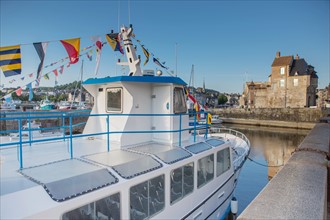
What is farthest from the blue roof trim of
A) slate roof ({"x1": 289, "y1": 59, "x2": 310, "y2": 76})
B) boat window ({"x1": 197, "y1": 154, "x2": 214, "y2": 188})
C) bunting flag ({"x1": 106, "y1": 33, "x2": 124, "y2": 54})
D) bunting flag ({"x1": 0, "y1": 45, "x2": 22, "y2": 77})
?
slate roof ({"x1": 289, "y1": 59, "x2": 310, "y2": 76})

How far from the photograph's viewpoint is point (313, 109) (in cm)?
4538

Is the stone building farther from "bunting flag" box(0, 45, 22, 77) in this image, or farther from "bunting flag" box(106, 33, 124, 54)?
"bunting flag" box(0, 45, 22, 77)

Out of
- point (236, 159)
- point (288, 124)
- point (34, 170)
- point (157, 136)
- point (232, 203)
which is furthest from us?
point (288, 124)

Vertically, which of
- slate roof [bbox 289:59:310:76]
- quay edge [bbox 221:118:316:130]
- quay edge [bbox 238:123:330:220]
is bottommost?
quay edge [bbox 221:118:316:130]

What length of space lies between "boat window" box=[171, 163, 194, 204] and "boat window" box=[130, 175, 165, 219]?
1.74 feet

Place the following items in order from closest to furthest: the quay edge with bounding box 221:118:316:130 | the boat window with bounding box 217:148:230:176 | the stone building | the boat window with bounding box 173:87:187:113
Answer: the boat window with bounding box 173:87:187:113 < the boat window with bounding box 217:148:230:176 < the quay edge with bounding box 221:118:316:130 < the stone building

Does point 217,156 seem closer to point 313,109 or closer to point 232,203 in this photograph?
point 232,203

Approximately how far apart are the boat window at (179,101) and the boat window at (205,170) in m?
1.94

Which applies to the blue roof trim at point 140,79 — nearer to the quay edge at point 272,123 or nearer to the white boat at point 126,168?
the white boat at point 126,168

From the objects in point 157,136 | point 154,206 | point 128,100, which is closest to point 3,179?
point 154,206

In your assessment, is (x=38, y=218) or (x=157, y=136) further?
(x=157, y=136)

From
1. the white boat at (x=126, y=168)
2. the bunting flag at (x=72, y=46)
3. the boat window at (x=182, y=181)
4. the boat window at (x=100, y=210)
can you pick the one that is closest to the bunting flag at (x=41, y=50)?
the bunting flag at (x=72, y=46)

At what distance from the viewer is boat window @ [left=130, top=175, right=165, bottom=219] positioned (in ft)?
15.4

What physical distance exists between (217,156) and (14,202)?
20.7 feet
